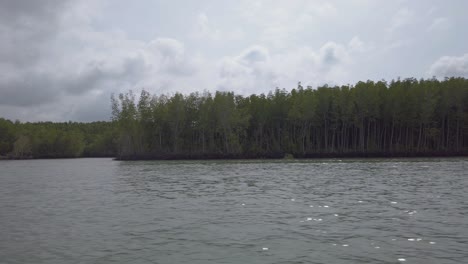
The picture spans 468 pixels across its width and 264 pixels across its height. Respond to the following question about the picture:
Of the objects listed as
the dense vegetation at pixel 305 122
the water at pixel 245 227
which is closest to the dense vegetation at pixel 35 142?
the dense vegetation at pixel 305 122

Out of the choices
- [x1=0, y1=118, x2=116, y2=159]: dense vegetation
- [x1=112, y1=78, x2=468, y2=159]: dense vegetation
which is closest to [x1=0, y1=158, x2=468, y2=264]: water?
[x1=112, y1=78, x2=468, y2=159]: dense vegetation

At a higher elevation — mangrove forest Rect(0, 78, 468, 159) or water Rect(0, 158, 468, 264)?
mangrove forest Rect(0, 78, 468, 159)

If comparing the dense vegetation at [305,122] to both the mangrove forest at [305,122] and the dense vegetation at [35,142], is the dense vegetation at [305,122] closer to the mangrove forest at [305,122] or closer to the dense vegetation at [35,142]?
the mangrove forest at [305,122]

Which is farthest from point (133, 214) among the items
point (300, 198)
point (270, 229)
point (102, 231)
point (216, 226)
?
point (300, 198)

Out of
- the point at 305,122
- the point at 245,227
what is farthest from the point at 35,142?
the point at 245,227

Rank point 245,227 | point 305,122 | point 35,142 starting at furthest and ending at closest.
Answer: point 35,142 < point 305,122 < point 245,227

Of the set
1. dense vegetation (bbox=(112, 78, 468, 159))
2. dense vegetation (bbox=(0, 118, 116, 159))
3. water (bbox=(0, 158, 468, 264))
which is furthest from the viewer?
dense vegetation (bbox=(0, 118, 116, 159))

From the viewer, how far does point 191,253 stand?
11.7 meters

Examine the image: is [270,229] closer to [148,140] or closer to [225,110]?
[225,110]

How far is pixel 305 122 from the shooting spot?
308 feet

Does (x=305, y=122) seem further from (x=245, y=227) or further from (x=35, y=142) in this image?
(x=35, y=142)

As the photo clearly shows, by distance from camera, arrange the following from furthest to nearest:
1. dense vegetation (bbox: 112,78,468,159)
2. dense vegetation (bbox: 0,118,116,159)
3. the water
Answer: dense vegetation (bbox: 0,118,116,159) → dense vegetation (bbox: 112,78,468,159) → the water

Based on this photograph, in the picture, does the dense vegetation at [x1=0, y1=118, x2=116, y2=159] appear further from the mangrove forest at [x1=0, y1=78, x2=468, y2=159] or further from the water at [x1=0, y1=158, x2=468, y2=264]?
the water at [x1=0, y1=158, x2=468, y2=264]

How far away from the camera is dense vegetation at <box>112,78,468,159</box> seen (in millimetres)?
85750
